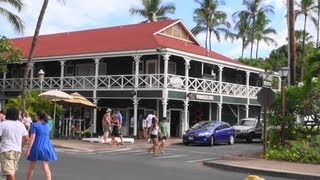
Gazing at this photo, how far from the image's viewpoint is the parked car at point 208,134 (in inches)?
1147

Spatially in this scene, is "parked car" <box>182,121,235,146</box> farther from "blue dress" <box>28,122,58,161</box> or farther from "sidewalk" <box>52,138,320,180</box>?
"blue dress" <box>28,122,58,161</box>

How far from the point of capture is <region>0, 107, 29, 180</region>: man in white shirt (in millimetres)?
10039

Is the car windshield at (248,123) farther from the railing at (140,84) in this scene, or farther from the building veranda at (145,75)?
the railing at (140,84)

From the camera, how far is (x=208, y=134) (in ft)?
95.7

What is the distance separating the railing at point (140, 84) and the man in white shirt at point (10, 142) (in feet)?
75.1

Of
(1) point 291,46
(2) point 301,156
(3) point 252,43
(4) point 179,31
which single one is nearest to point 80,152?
(2) point 301,156

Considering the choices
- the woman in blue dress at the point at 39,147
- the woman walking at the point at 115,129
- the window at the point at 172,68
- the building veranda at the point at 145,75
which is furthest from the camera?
the window at the point at 172,68

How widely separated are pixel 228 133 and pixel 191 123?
8.65 metres

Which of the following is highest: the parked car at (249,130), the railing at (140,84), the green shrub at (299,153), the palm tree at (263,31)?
the palm tree at (263,31)

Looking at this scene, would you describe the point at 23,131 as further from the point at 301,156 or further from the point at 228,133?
the point at 228,133

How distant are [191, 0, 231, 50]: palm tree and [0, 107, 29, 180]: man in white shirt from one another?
4959 centimetres

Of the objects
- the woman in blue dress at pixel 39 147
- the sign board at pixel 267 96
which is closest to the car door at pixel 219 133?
the sign board at pixel 267 96

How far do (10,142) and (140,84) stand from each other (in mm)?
24219

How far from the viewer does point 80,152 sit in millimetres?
23094
